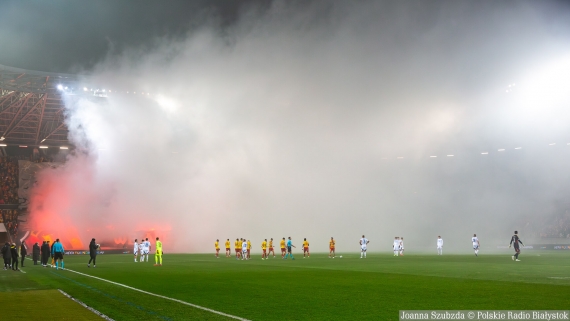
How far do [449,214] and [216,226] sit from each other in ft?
93.5

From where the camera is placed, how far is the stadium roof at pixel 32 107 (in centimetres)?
4722

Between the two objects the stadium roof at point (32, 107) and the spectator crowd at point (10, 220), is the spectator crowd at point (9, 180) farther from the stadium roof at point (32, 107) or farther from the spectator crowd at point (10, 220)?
the stadium roof at point (32, 107)

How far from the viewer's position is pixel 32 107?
178ft

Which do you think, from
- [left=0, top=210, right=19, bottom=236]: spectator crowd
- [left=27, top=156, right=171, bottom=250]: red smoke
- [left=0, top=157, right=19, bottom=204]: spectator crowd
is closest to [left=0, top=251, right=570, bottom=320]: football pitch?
[left=27, top=156, right=171, bottom=250]: red smoke

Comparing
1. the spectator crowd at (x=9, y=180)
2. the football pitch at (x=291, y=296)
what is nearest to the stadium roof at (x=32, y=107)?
the spectator crowd at (x=9, y=180)

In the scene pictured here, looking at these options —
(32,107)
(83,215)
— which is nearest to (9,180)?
(32,107)

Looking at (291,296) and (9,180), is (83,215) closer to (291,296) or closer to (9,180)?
(9,180)

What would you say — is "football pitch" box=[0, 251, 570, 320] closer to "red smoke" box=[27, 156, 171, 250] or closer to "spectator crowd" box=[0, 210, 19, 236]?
"red smoke" box=[27, 156, 171, 250]

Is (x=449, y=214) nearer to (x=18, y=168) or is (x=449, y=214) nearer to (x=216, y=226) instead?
(x=216, y=226)

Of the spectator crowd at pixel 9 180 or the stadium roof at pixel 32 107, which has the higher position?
the stadium roof at pixel 32 107

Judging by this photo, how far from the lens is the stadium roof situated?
1859 inches

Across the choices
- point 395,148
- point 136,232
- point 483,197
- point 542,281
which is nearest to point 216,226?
point 136,232

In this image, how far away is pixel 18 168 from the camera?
6088cm

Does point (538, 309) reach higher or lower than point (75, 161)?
lower
